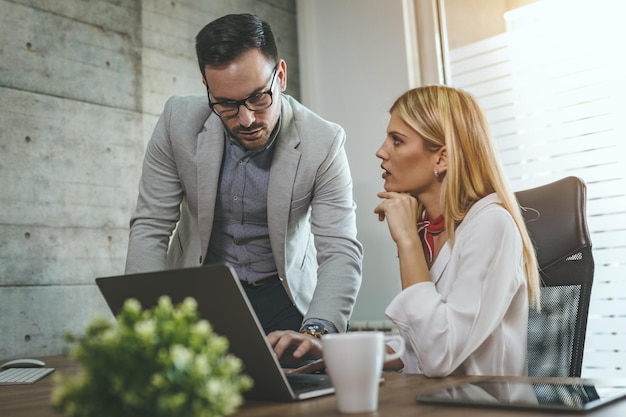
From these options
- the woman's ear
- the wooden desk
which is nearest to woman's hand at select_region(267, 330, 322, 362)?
the wooden desk

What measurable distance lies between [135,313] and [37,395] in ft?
2.59

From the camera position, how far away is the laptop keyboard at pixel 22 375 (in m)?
1.39

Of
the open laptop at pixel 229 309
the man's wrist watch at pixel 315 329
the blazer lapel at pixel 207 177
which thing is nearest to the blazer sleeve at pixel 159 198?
the blazer lapel at pixel 207 177

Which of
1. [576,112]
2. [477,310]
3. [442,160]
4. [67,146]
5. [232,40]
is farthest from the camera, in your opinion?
[67,146]

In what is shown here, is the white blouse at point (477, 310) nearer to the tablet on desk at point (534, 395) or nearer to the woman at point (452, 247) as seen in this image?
the woman at point (452, 247)

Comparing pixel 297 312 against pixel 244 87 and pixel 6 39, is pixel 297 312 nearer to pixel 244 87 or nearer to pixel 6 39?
pixel 244 87

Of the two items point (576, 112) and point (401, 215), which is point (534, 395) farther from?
point (576, 112)

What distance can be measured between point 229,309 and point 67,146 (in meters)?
2.35

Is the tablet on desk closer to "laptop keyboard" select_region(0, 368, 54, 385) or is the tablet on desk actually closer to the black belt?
"laptop keyboard" select_region(0, 368, 54, 385)

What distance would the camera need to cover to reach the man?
2.02m

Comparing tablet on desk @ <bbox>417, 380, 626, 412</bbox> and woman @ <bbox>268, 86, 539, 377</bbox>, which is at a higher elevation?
woman @ <bbox>268, 86, 539, 377</bbox>

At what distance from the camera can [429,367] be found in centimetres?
121

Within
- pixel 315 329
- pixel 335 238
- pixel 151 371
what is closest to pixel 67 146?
pixel 335 238

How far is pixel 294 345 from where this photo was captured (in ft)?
4.26
